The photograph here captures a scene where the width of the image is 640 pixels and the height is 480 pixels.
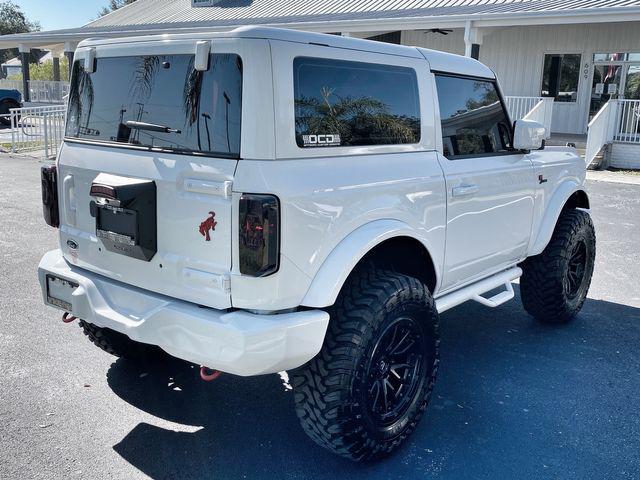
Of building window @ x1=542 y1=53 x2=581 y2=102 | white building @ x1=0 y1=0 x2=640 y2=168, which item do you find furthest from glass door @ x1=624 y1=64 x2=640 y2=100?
building window @ x1=542 y1=53 x2=581 y2=102

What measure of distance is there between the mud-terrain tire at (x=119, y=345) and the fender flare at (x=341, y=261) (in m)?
1.61

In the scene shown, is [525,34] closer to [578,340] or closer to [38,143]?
[38,143]

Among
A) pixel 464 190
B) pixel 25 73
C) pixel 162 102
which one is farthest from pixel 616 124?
pixel 25 73

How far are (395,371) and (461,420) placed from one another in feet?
1.96

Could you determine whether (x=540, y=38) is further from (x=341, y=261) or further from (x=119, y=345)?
(x=341, y=261)

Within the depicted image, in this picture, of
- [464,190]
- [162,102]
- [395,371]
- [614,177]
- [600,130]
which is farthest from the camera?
[600,130]

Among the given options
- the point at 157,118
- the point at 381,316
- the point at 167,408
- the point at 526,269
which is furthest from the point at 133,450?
the point at 526,269

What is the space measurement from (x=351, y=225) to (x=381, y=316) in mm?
457

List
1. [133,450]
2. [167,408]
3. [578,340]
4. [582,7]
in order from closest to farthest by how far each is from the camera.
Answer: [133,450] → [167,408] → [578,340] → [582,7]

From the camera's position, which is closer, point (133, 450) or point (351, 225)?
point (351, 225)

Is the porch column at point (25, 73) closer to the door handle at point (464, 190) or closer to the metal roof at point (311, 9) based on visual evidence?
the metal roof at point (311, 9)

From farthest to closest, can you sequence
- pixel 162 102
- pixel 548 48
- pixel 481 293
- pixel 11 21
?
1. pixel 11 21
2. pixel 548 48
3. pixel 481 293
4. pixel 162 102

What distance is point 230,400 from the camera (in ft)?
11.9

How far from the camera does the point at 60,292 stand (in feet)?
10.8
